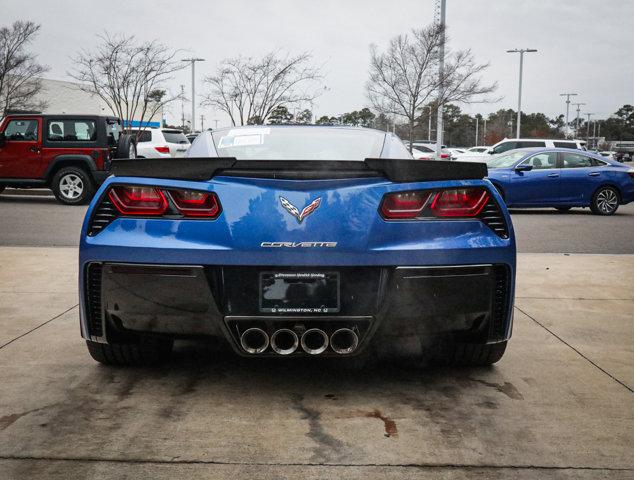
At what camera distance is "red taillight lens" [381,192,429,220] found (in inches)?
132

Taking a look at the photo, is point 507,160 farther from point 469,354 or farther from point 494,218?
point 494,218

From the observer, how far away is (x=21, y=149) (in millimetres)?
15859

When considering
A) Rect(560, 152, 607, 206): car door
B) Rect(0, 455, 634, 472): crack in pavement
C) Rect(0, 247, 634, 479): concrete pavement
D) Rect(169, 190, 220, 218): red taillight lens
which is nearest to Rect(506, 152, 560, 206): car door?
Rect(560, 152, 607, 206): car door

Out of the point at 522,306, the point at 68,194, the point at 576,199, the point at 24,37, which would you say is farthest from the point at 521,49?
the point at 522,306

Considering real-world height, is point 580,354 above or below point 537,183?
below

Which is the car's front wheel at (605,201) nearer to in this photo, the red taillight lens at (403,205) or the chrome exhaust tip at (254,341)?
the red taillight lens at (403,205)

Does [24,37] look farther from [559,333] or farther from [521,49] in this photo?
[521,49]

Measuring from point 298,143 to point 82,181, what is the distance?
40.4ft

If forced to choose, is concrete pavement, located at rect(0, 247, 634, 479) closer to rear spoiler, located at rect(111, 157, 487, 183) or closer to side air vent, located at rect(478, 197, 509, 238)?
side air vent, located at rect(478, 197, 509, 238)

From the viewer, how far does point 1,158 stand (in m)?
15.9

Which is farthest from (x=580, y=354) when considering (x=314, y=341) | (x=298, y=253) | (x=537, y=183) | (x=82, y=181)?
(x=82, y=181)

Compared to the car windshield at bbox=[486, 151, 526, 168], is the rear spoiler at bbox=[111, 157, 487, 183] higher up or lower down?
higher up

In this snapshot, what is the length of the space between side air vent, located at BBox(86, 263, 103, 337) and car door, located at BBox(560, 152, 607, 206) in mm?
13370

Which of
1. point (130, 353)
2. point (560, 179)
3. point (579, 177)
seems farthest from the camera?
point (579, 177)
